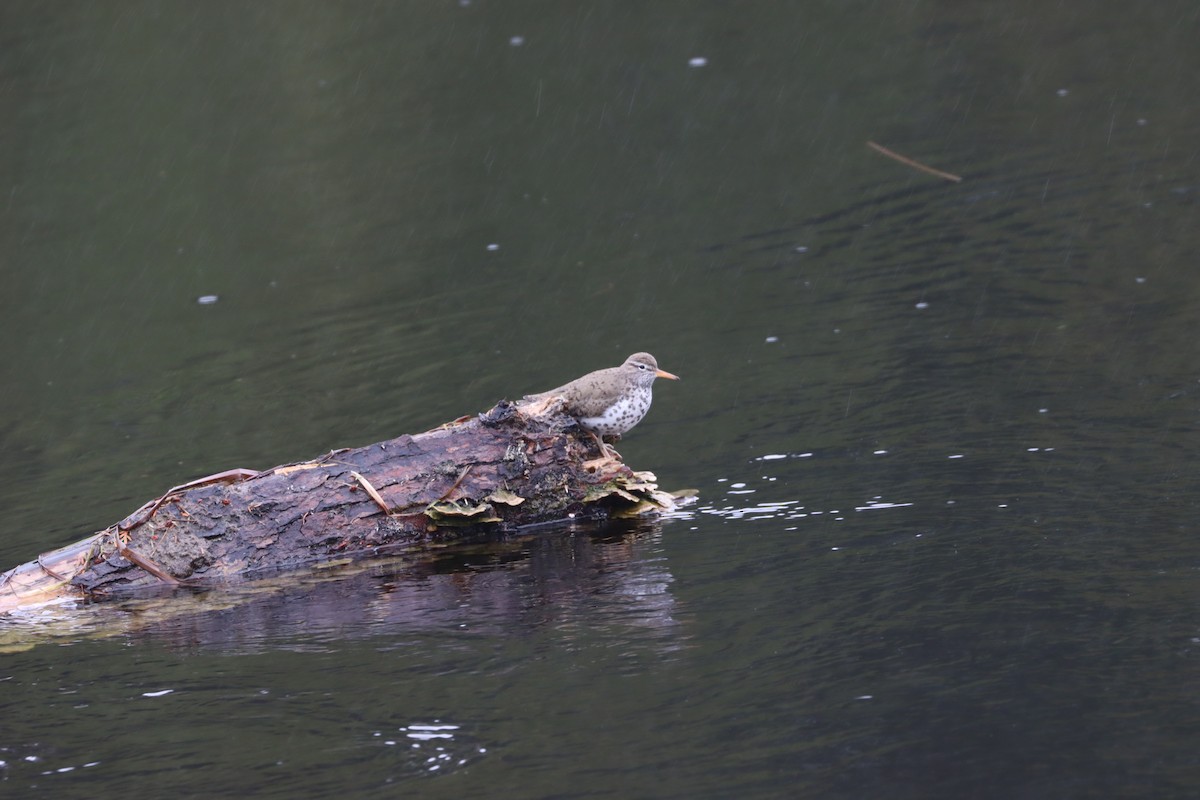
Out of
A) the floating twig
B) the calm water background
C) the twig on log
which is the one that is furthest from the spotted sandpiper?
the floating twig

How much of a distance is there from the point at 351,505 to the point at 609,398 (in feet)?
5.95

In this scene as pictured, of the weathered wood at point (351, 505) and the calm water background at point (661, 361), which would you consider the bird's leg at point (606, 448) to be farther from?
the calm water background at point (661, 361)

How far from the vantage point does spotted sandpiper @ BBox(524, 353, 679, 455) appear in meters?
9.16

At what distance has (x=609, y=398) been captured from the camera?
9.15 m

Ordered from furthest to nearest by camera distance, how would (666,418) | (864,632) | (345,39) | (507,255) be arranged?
1. (345,39)
2. (507,255)
3. (666,418)
4. (864,632)

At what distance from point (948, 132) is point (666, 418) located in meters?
8.29

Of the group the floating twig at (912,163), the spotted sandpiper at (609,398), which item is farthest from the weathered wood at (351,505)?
the floating twig at (912,163)

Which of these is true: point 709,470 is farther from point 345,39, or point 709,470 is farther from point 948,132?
point 345,39

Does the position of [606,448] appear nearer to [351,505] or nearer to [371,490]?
[371,490]

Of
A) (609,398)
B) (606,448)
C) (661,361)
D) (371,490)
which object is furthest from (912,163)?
(371,490)

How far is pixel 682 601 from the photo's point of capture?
783 cm

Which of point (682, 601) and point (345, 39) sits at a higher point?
point (345, 39)

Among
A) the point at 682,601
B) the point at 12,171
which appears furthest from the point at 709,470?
the point at 12,171

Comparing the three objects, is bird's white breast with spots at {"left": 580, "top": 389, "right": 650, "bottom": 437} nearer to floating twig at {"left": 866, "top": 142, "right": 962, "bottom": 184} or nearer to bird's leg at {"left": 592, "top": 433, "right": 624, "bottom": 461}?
bird's leg at {"left": 592, "top": 433, "right": 624, "bottom": 461}
